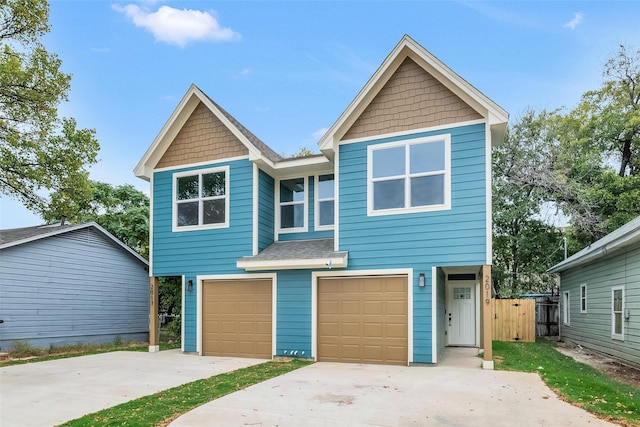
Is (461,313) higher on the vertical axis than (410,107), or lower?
lower

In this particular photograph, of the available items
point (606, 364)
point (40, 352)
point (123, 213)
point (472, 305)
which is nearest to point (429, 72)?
point (472, 305)

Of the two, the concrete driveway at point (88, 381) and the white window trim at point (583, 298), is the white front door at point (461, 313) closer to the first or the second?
the white window trim at point (583, 298)

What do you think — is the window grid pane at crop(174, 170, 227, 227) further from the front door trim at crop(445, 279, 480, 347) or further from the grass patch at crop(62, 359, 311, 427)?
the front door trim at crop(445, 279, 480, 347)

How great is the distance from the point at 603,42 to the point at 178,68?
67.5 feet

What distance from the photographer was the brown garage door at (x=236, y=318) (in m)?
11.1

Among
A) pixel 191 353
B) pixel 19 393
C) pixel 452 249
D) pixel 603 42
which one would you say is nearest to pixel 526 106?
pixel 603 42

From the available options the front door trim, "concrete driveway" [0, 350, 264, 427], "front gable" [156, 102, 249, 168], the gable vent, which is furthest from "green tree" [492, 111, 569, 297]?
the gable vent

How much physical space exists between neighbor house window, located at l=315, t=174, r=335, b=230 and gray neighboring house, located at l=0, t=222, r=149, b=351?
9.18 m

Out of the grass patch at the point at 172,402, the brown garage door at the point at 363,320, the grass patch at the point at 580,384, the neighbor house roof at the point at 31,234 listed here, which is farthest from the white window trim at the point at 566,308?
the neighbor house roof at the point at 31,234

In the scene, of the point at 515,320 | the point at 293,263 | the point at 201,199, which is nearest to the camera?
the point at 293,263

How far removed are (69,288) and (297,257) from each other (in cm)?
953

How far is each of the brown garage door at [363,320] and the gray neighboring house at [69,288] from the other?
9.71 meters

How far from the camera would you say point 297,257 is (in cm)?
1037

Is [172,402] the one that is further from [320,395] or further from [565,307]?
[565,307]
